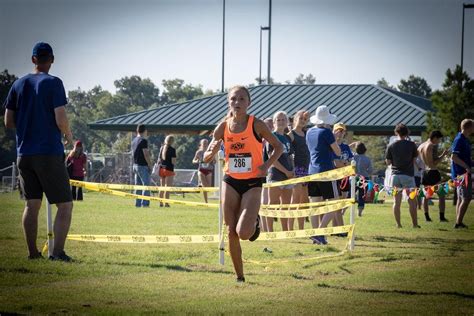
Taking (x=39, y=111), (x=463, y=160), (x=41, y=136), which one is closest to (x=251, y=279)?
(x=41, y=136)

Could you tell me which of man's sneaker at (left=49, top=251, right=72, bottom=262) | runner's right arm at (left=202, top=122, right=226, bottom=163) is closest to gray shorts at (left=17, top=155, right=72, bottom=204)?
man's sneaker at (left=49, top=251, right=72, bottom=262)

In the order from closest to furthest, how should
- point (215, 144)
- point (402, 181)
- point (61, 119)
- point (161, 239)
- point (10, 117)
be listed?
point (215, 144) → point (61, 119) → point (10, 117) → point (161, 239) → point (402, 181)

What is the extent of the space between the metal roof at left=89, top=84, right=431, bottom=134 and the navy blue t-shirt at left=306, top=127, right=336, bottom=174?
2272 cm

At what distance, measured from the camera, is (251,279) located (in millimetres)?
9156

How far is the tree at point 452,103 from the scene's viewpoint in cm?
3366

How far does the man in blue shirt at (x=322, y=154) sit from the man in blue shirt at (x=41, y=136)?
14.2 ft

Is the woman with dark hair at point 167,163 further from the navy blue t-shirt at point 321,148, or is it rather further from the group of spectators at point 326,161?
the navy blue t-shirt at point 321,148

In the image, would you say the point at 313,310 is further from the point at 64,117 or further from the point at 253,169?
the point at 64,117

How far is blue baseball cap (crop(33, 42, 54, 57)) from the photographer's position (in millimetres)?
10102

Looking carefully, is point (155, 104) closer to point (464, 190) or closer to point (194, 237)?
point (464, 190)

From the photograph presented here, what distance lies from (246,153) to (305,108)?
1189 inches

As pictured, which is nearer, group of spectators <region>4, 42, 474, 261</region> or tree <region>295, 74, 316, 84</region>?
group of spectators <region>4, 42, 474, 261</region>

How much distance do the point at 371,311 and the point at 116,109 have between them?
7981cm

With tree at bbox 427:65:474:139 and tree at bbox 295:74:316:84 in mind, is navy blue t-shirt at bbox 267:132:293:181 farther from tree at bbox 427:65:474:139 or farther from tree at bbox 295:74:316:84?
tree at bbox 295:74:316:84
